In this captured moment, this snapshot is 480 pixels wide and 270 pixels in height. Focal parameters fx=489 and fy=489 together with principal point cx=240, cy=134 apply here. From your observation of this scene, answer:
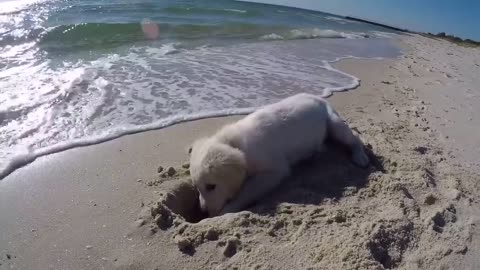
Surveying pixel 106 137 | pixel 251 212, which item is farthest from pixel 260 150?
pixel 106 137

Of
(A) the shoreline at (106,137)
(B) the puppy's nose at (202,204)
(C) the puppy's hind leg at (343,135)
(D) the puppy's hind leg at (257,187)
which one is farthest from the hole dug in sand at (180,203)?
(C) the puppy's hind leg at (343,135)

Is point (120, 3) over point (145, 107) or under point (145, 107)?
under

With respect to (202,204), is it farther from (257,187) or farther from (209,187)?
(257,187)

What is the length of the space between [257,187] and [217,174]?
414 millimetres

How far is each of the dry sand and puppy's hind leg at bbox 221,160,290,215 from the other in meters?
0.08

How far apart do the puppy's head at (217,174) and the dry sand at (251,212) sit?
0.81 feet

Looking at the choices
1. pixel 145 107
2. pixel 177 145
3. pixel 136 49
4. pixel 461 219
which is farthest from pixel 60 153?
pixel 136 49

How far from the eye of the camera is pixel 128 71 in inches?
316

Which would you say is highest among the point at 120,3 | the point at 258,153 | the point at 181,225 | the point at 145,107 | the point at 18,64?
the point at 258,153

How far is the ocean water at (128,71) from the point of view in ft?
18.1

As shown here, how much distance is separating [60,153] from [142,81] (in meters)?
2.85

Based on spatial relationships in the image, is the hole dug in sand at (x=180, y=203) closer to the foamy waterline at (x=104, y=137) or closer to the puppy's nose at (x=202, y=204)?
the puppy's nose at (x=202, y=204)

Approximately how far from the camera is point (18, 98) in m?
6.00

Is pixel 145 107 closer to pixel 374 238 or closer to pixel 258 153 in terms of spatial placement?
pixel 258 153
